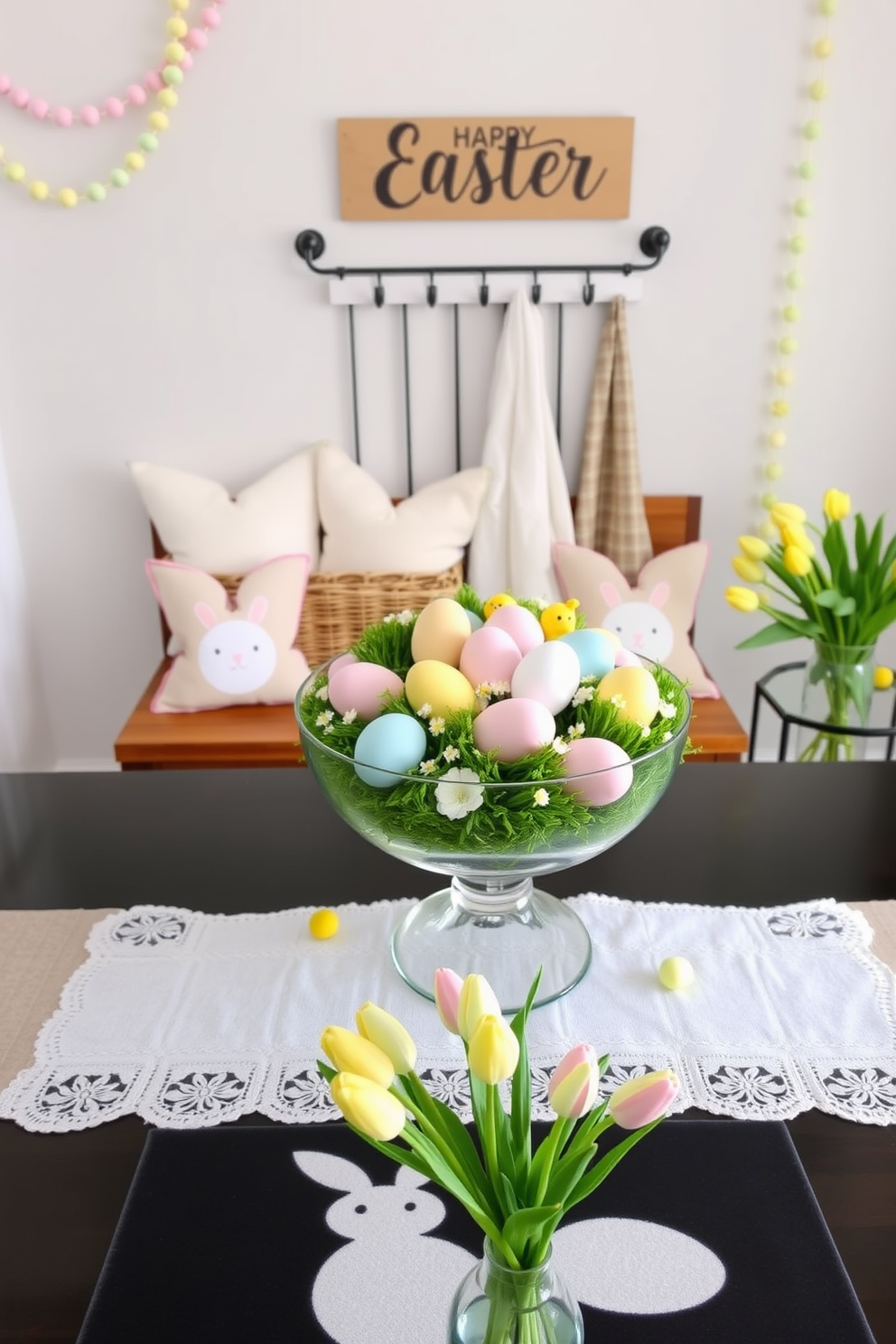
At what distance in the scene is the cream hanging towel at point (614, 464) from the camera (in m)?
2.28

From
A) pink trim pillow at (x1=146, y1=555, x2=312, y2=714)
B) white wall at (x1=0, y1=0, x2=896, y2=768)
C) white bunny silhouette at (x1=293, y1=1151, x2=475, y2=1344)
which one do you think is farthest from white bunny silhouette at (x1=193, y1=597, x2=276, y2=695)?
white bunny silhouette at (x1=293, y1=1151, x2=475, y2=1344)

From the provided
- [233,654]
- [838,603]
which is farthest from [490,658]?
[233,654]

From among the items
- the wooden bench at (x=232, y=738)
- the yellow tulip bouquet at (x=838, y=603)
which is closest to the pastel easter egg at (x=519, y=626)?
the yellow tulip bouquet at (x=838, y=603)

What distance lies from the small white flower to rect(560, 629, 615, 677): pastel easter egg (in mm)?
171

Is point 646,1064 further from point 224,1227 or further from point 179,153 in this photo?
point 179,153

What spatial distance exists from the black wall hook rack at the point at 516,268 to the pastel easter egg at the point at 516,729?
5.58ft

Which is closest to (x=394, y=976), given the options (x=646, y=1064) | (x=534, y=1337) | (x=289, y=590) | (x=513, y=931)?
(x=513, y=931)

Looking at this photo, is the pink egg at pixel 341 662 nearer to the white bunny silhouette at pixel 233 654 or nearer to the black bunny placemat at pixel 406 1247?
the black bunny placemat at pixel 406 1247

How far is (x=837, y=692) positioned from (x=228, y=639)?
1153 mm

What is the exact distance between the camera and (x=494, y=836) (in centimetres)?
75

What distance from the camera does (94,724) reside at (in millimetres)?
2658

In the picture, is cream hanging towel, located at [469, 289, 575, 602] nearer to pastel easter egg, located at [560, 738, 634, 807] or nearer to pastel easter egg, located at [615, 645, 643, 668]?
pastel easter egg, located at [615, 645, 643, 668]

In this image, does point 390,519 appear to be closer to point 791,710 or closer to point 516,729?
point 791,710

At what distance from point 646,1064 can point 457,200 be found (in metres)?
1.89
